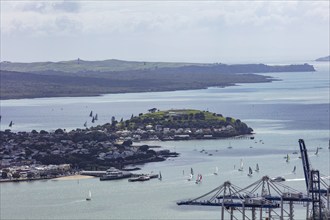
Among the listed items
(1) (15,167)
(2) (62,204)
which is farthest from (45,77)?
(2) (62,204)

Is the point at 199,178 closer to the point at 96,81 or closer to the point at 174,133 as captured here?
the point at 174,133

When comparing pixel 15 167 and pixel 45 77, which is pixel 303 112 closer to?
pixel 15 167

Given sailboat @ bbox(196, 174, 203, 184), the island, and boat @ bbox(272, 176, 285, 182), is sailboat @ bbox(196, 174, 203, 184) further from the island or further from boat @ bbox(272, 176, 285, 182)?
the island

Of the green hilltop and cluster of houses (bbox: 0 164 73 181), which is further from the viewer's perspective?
the green hilltop

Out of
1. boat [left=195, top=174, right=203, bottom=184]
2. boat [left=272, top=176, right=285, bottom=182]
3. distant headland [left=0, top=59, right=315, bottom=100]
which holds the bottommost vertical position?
boat [left=195, top=174, right=203, bottom=184]

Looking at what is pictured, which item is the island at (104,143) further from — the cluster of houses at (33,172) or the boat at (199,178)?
the boat at (199,178)

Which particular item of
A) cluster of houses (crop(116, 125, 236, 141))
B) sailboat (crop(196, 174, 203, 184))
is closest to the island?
cluster of houses (crop(116, 125, 236, 141))

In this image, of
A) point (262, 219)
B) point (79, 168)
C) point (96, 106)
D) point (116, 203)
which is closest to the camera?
point (262, 219)

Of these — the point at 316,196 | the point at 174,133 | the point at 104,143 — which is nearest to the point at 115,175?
the point at 104,143
